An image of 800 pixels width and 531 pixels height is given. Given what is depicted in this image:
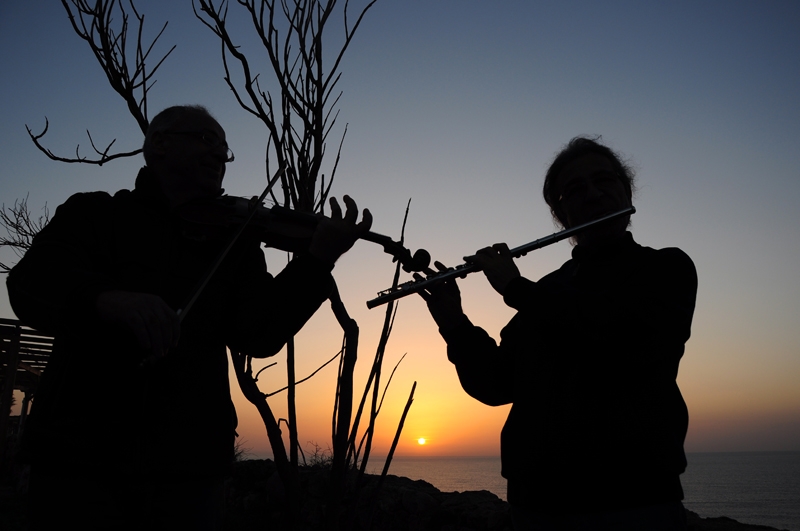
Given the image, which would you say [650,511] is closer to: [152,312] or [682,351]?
[682,351]

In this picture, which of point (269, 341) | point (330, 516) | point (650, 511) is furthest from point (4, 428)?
point (650, 511)

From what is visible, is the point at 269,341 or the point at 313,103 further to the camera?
the point at 313,103

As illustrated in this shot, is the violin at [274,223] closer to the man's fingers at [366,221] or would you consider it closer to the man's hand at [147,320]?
the man's fingers at [366,221]

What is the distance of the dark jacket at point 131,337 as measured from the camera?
3.34 ft

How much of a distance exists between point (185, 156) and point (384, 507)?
313cm

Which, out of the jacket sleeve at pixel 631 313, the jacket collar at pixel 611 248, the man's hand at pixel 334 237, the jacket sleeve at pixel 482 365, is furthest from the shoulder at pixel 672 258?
the man's hand at pixel 334 237

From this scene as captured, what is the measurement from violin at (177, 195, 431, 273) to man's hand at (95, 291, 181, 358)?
0.59 meters

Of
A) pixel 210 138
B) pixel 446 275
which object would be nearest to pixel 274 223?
pixel 210 138

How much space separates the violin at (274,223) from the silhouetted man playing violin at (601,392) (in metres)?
0.33

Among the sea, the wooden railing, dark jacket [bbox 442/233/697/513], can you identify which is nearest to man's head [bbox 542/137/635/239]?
dark jacket [bbox 442/233/697/513]

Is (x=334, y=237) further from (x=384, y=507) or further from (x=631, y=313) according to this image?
(x=384, y=507)

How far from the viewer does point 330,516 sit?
2.06 meters

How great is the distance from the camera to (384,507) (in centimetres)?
388

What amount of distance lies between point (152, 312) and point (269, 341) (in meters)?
0.54
